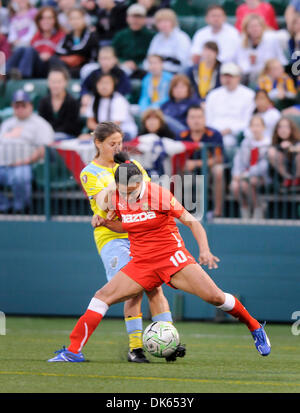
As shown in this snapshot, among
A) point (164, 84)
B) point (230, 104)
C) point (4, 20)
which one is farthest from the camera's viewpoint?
point (4, 20)

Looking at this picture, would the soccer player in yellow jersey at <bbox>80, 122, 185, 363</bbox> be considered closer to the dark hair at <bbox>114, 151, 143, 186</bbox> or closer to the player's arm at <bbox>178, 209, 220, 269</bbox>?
the dark hair at <bbox>114, 151, 143, 186</bbox>

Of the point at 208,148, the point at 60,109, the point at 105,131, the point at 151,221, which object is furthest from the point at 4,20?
the point at 151,221

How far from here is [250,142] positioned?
13.5 meters

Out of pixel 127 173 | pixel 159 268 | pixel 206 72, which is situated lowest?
pixel 159 268

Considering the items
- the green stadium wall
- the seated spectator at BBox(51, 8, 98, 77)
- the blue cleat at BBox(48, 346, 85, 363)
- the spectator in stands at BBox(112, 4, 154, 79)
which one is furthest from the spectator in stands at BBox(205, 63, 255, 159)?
the blue cleat at BBox(48, 346, 85, 363)

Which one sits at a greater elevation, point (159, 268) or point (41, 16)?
point (41, 16)

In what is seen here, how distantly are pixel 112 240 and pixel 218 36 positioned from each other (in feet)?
25.9

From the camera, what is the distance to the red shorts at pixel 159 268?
8039 millimetres

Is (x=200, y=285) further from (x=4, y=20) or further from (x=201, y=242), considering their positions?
(x=4, y=20)

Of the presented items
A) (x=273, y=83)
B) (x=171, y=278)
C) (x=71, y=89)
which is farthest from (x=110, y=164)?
(x=71, y=89)

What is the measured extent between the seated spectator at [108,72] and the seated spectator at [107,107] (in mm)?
396

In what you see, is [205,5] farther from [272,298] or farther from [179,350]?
[179,350]

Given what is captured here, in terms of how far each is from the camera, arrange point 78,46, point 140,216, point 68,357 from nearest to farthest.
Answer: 1. point 140,216
2. point 68,357
3. point 78,46

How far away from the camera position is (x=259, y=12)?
52.0 ft
